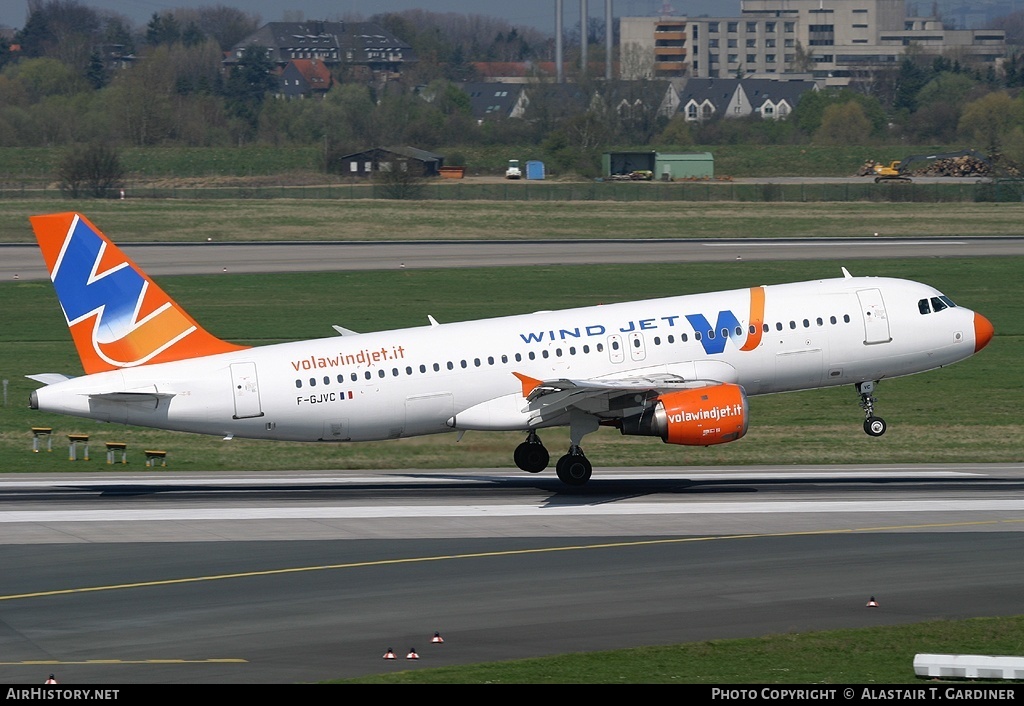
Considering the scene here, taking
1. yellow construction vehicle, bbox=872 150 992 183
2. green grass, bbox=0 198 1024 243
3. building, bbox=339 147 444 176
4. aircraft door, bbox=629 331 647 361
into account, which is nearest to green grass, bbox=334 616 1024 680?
aircraft door, bbox=629 331 647 361

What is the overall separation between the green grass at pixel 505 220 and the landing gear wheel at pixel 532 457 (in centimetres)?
7985

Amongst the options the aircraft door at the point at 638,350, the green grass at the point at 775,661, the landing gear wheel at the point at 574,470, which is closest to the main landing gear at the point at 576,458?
the landing gear wheel at the point at 574,470

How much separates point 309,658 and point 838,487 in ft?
72.2

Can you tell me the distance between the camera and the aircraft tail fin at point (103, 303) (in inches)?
1662

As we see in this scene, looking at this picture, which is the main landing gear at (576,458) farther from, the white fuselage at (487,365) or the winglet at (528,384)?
the winglet at (528,384)

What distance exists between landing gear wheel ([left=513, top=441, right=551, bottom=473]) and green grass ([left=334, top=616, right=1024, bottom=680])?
61.4 ft

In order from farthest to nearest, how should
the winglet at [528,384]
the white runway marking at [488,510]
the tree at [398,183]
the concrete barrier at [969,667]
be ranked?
the tree at [398,183], the winglet at [528,384], the white runway marking at [488,510], the concrete barrier at [969,667]

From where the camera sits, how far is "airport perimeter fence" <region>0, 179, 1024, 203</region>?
14862 cm

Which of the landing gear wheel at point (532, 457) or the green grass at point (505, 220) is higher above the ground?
the green grass at point (505, 220)

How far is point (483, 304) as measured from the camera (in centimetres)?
8712

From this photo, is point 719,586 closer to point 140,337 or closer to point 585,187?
point 140,337

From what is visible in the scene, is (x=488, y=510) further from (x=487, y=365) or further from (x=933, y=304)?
(x=933, y=304)

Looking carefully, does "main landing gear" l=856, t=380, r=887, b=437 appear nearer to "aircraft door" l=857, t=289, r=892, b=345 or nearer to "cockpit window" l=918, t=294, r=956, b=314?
"aircraft door" l=857, t=289, r=892, b=345

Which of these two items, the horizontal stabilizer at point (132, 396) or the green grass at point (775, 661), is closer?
the green grass at point (775, 661)
